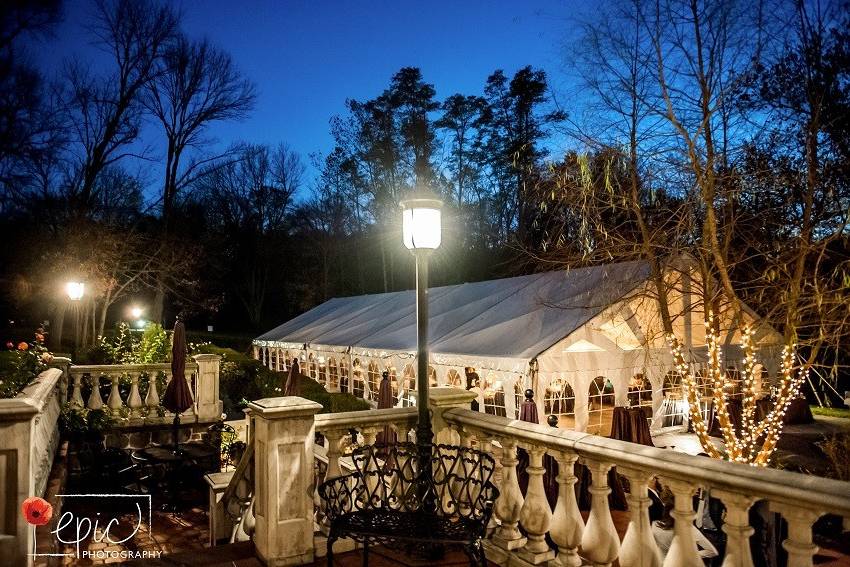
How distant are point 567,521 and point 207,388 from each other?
7.08m

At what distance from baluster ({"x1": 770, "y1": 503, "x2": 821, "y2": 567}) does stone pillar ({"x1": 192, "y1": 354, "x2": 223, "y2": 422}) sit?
25.8ft

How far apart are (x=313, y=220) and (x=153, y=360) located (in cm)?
2026

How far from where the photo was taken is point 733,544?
2.04m

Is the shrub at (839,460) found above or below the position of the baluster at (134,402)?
below

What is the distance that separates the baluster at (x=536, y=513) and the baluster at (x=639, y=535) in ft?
1.78

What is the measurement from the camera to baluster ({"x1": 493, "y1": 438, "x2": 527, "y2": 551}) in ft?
10.1

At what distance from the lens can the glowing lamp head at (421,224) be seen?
3.87 m

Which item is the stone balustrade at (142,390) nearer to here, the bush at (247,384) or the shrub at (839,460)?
the bush at (247,384)

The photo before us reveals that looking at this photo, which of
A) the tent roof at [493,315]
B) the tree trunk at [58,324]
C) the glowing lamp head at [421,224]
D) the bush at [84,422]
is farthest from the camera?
the tree trunk at [58,324]

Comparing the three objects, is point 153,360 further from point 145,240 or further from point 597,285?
point 145,240


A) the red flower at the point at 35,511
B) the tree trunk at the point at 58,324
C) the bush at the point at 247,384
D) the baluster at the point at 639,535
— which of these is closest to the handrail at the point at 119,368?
the bush at the point at 247,384

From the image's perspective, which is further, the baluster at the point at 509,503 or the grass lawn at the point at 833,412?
the grass lawn at the point at 833,412

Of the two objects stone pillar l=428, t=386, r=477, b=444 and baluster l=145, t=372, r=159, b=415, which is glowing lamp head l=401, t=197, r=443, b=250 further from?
baluster l=145, t=372, r=159, b=415

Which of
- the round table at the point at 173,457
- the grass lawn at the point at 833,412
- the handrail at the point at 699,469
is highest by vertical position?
the handrail at the point at 699,469
